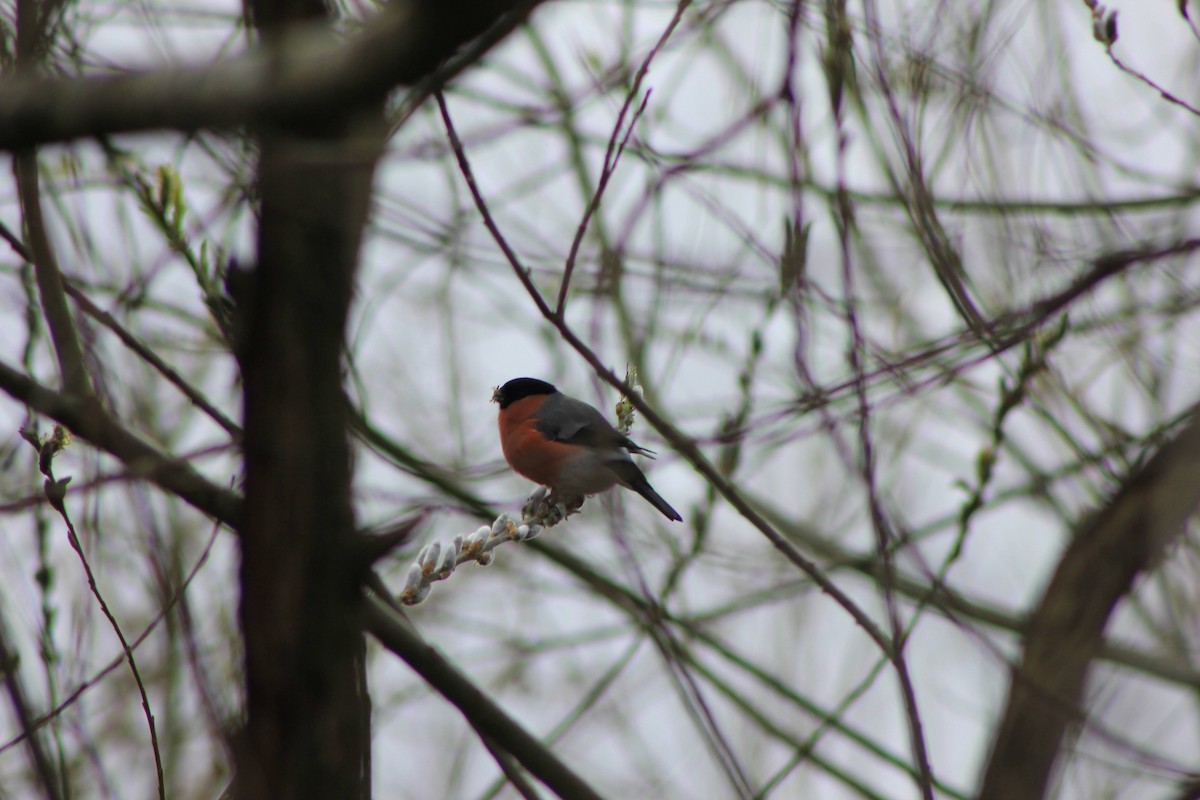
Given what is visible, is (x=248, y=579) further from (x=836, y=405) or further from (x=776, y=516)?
(x=776, y=516)

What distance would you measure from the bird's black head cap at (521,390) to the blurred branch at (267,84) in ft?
12.2

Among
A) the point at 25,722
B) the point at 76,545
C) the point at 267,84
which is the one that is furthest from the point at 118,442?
the point at 267,84

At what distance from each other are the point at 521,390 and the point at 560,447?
3.10 feet

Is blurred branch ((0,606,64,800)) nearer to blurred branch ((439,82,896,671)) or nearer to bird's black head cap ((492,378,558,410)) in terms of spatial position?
blurred branch ((439,82,896,671))

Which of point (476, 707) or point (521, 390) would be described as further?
point (521, 390)

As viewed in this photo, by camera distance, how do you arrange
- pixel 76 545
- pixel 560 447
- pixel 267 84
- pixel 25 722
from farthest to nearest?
pixel 560 447, pixel 76 545, pixel 25 722, pixel 267 84

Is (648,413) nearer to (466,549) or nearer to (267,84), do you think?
(466,549)

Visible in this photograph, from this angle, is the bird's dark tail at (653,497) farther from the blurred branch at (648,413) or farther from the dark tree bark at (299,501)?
the dark tree bark at (299,501)

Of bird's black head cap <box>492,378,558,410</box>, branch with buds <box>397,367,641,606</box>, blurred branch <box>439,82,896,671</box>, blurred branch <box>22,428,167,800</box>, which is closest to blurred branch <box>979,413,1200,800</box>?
blurred branch <box>439,82,896,671</box>

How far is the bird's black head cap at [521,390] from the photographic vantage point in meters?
4.88

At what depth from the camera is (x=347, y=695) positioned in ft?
3.76

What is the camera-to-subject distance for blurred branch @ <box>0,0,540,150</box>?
0.99 meters

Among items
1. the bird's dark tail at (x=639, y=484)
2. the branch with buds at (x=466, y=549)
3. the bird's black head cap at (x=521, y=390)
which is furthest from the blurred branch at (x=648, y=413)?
the bird's black head cap at (x=521, y=390)

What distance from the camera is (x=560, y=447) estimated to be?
4.11m
